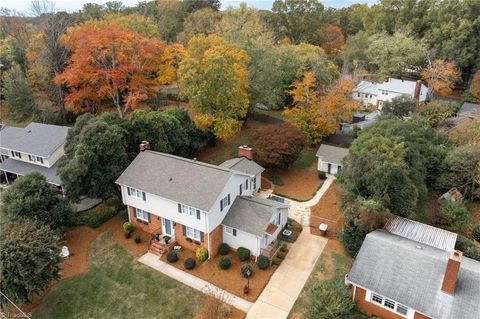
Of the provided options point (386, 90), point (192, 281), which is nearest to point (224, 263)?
point (192, 281)

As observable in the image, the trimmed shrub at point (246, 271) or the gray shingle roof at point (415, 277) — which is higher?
the gray shingle roof at point (415, 277)

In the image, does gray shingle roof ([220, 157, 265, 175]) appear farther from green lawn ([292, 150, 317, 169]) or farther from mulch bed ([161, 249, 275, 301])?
mulch bed ([161, 249, 275, 301])

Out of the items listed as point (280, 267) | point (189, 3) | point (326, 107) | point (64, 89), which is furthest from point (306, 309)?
point (189, 3)

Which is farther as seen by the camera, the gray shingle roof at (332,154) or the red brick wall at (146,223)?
the gray shingle roof at (332,154)

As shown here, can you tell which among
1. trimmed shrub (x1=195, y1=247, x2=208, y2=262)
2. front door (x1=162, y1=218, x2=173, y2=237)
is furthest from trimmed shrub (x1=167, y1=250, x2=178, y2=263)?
front door (x1=162, y1=218, x2=173, y2=237)

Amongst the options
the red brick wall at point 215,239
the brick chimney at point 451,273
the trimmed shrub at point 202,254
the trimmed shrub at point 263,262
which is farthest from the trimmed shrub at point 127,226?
the brick chimney at point 451,273

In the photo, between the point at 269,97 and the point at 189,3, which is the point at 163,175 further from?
the point at 189,3

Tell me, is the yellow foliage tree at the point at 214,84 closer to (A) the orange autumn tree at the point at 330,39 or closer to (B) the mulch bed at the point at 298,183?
(B) the mulch bed at the point at 298,183
